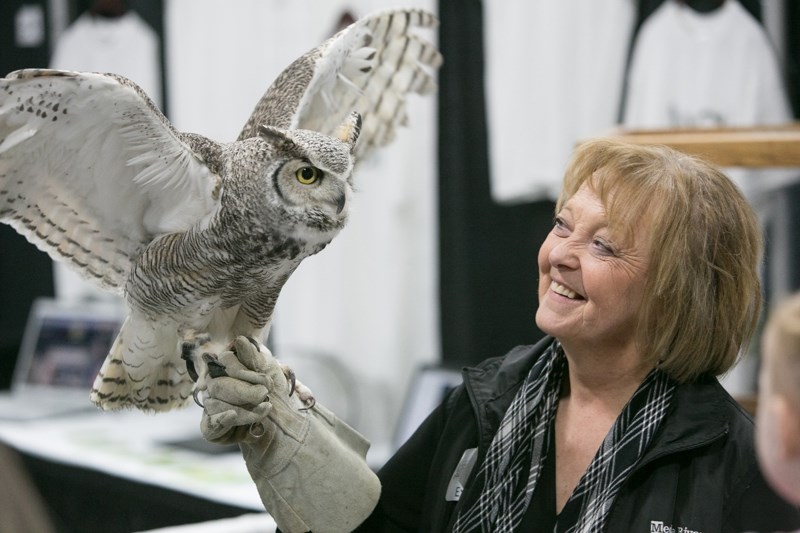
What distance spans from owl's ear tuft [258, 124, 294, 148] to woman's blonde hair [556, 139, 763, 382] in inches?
19.2

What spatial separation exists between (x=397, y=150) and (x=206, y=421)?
7.73 feet

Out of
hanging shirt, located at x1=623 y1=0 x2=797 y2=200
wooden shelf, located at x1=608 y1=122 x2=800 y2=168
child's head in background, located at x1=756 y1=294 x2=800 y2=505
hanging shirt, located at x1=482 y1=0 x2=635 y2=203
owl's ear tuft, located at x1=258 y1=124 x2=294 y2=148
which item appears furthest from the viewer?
hanging shirt, located at x1=482 y1=0 x2=635 y2=203

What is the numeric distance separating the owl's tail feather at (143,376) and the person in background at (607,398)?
0.73 ft

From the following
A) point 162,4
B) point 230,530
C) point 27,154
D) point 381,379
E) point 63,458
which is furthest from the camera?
point 162,4

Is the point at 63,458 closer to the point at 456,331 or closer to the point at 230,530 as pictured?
the point at 456,331

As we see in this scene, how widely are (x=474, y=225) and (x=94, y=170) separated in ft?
7.46

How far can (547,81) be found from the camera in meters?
3.30

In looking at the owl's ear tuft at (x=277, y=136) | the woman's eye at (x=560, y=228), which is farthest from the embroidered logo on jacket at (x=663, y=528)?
the owl's ear tuft at (x=277, y=136)

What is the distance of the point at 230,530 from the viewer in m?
1.74

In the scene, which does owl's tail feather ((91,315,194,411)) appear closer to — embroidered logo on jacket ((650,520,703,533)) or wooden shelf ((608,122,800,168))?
embroidered logo on jacket ((650,520,703,533))

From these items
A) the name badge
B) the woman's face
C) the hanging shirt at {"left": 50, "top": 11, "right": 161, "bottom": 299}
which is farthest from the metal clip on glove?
the hanging shirt at {"left": 50, "top": 11, "right": 161, "bottom": 299}

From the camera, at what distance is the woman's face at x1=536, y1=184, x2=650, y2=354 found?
146 cm

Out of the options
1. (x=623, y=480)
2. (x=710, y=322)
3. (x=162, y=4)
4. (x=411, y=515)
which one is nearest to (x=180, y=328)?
(x=411, y=515)

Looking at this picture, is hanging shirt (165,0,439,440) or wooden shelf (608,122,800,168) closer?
wooden shelf (608,122,800,168)
